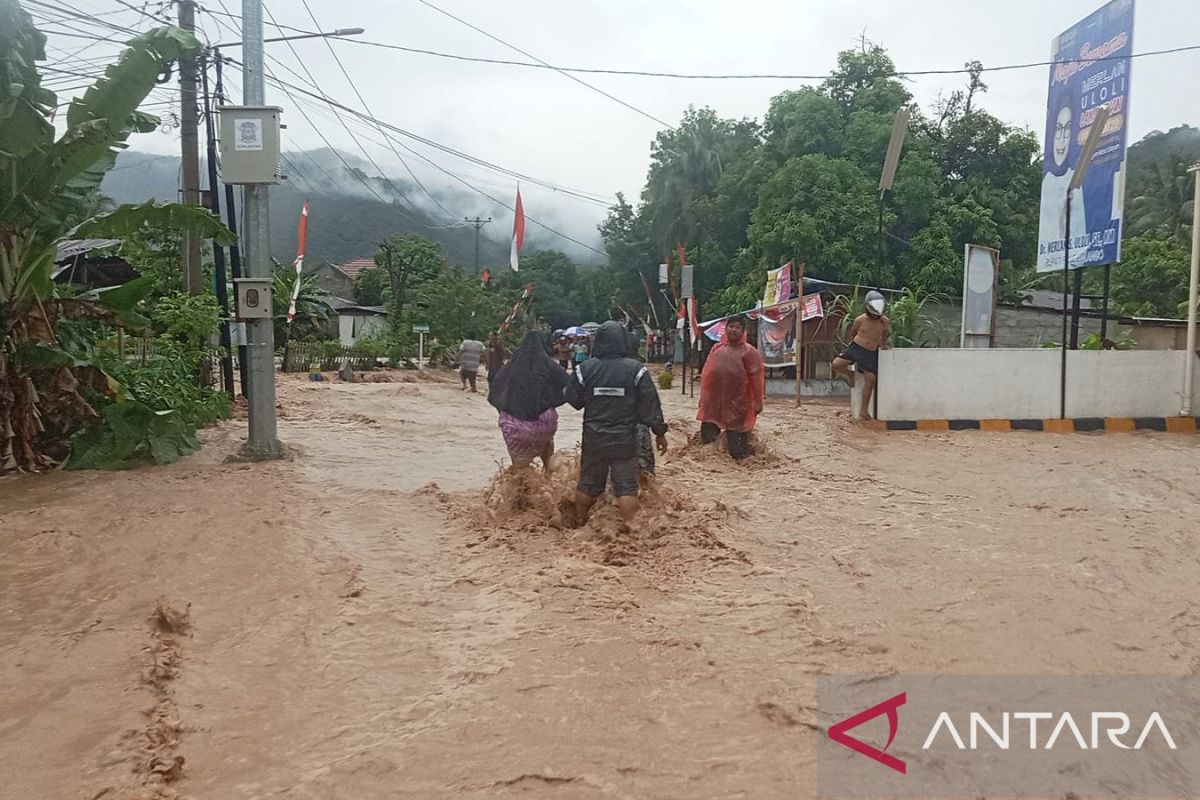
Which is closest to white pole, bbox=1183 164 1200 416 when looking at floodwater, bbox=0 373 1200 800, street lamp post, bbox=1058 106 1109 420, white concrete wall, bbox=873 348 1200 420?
white concrete wall, bbox=873 348 1200 420

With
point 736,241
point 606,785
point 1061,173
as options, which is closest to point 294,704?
point 606,785

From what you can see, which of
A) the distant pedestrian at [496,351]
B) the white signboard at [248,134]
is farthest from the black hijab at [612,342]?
the distant pedestrian at [496,351]

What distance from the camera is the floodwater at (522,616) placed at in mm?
3488

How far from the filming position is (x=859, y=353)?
41.1 ft

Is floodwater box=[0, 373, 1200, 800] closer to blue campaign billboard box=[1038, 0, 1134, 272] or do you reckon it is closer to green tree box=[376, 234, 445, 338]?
blue campaign billboard box=[1038, 0, 1134, 272]

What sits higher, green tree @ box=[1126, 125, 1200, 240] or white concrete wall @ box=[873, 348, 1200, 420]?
green tree @ box=[1126, 125, 1200, 240]

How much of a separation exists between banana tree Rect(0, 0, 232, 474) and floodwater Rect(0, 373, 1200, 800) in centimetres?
85

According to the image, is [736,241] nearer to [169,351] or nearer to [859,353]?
[859,353]

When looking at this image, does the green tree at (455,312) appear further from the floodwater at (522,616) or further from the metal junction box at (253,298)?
the floodwater at (522,616)

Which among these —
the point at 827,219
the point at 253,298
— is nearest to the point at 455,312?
the point at 827,219

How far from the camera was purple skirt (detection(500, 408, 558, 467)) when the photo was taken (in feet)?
23.7

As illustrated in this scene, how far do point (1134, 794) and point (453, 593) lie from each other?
3683 mm

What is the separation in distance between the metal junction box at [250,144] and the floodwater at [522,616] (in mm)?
3109

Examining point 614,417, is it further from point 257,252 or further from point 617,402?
point 257,252
